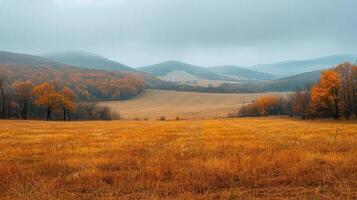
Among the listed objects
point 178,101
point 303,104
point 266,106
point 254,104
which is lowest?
point 266,106

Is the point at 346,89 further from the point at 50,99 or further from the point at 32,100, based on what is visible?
the point at 32,100

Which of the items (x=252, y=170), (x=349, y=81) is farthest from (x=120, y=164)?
(x=349, y=81)

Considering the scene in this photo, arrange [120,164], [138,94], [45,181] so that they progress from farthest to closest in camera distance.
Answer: [138,94] < [120,164] < [45,181]

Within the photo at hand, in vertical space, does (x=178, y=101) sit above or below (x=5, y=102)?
below

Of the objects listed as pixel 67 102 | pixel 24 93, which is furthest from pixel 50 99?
pixel 24 93

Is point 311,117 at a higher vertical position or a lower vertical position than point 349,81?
lower

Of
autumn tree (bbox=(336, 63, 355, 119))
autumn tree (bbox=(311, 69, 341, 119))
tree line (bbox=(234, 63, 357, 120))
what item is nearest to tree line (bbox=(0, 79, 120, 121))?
autumn tree (bbox=(311, 69, 341, 119))

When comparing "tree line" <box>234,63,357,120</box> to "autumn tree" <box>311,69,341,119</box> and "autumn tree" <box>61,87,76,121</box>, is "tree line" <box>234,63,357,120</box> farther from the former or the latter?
"autumn tree" <box>61,87,76,121</box>

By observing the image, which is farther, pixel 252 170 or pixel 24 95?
pixel 24 95

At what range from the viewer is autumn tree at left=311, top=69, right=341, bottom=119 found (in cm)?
6469

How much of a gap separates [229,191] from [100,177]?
13.7 ft

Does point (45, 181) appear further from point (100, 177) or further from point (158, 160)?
point (158, 160)

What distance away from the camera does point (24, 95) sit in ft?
279

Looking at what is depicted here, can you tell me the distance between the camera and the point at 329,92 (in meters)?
65.8
